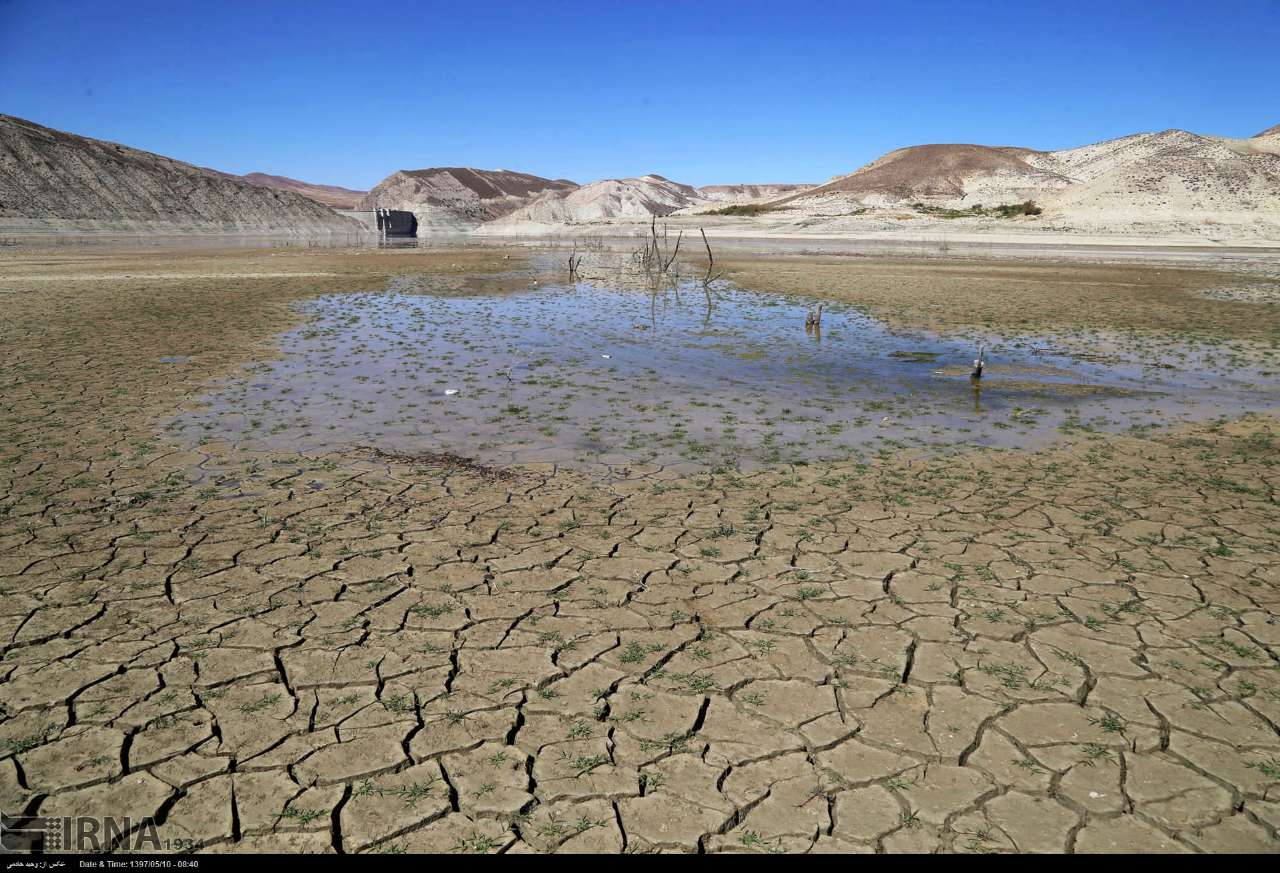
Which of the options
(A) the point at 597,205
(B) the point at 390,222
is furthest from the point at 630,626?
(A) the point at 597,205

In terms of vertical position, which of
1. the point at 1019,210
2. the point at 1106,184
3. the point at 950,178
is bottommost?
the point at 1019,210

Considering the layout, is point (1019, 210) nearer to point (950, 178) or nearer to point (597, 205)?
point (950, 178)

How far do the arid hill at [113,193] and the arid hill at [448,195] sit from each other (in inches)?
1248

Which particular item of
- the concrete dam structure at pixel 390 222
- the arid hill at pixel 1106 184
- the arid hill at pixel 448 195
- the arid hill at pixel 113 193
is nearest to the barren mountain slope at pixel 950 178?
the arid hill at pixel 1106 184

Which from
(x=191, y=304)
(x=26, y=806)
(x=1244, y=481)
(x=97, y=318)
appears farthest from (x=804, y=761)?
(x=191, y=304)

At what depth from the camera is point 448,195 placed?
168125 mm

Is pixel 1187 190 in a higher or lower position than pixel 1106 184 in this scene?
lower

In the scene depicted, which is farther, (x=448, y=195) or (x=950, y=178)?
(x=448, y=195)

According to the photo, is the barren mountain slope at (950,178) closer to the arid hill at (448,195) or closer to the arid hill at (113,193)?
the arid hill at (448,195)

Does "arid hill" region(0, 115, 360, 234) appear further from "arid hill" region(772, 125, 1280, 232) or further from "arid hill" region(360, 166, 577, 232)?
"arid hill" region(772, 125, 1280, 232)

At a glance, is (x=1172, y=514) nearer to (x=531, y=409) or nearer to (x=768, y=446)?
(x=768, y=446)

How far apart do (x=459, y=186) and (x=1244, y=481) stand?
183616 mm

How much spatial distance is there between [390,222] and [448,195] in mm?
73045

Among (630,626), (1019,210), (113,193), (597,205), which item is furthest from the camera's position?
(597,205)
